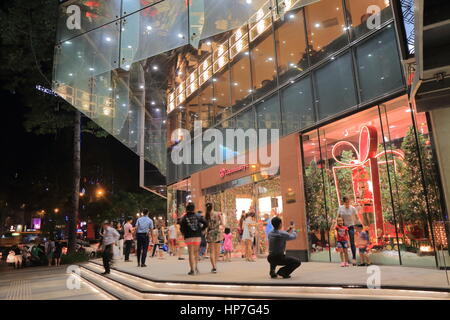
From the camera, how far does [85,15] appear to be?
11.3m

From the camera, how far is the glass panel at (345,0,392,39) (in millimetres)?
9162

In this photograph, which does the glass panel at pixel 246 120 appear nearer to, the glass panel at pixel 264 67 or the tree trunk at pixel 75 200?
the glass panel at pixel 264 67

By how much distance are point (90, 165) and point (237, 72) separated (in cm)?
2254

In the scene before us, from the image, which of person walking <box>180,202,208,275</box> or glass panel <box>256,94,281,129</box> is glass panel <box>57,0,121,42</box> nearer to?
person walking <box>180,202,208,275</box>

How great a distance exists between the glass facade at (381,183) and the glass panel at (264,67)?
327 cm

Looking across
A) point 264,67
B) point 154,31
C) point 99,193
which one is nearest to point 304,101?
point 264,67

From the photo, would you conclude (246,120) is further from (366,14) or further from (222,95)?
(366,14)

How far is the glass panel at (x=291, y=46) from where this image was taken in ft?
40.0

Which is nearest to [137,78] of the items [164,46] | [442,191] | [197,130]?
[197,130]

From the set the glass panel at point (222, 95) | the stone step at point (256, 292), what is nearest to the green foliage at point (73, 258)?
the glass panel at point (222, 95)

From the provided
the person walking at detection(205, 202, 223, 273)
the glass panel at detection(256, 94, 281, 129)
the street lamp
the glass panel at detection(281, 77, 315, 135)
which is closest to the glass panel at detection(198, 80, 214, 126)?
the glass panel at detection(256, 94, 281, 129)

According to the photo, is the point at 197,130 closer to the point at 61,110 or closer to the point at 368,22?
the point at 61,110

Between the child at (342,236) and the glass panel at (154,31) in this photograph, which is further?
the child at (342,236)

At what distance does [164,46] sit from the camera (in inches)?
331
